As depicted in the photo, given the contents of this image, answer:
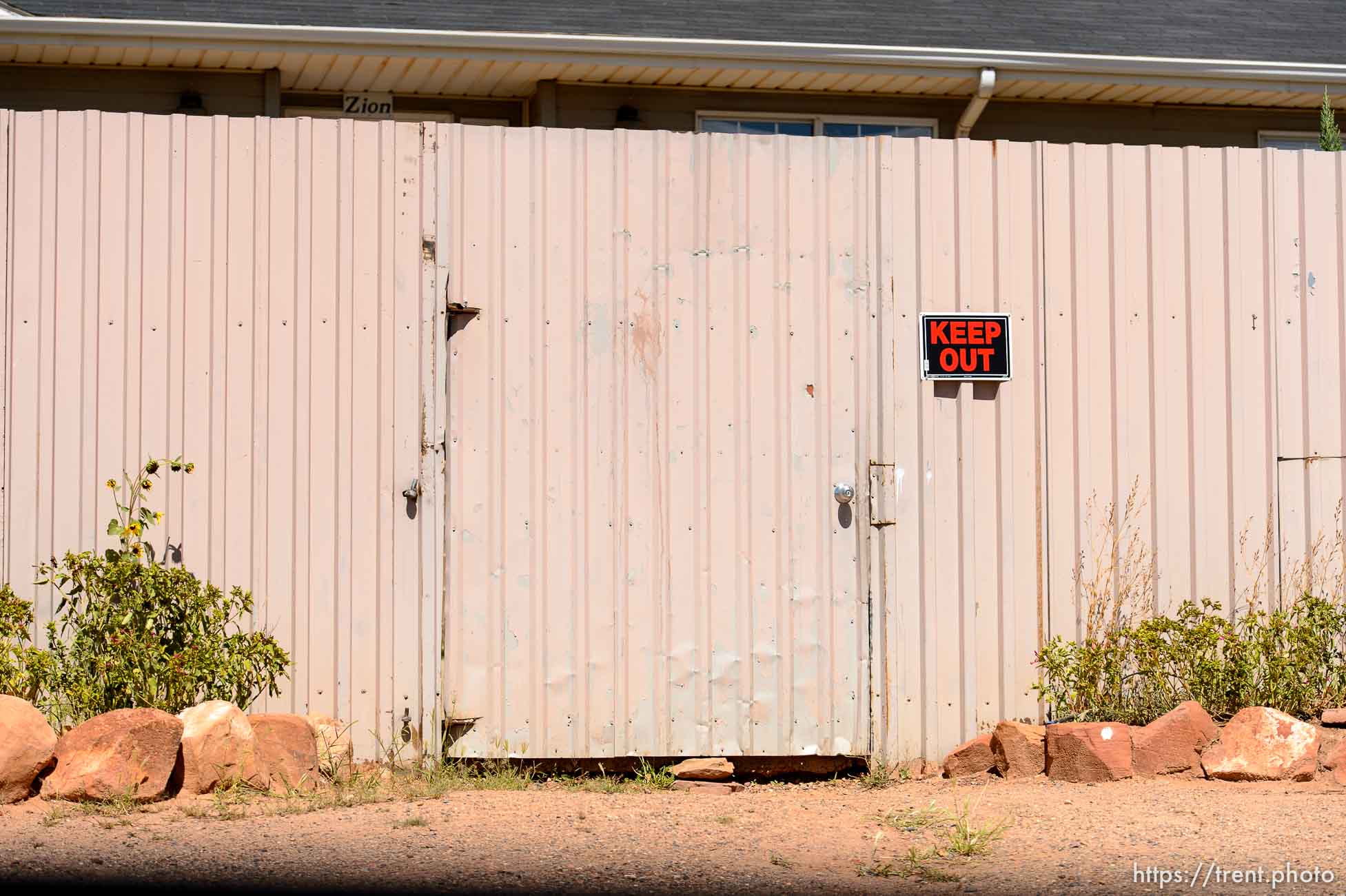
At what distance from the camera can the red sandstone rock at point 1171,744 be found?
544 centimetres

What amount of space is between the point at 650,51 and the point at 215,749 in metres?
5.99

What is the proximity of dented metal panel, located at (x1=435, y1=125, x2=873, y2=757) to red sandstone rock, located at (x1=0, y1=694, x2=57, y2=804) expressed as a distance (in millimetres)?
1474

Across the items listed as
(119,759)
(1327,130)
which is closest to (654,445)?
(119,759)

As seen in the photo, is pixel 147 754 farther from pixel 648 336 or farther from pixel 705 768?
pixel 648 336

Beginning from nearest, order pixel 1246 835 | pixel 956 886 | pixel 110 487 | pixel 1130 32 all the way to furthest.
Result: 1. pixel 956 886
2. pixel 1246 835
3. pixel 110 487
4. pixel 1130 32

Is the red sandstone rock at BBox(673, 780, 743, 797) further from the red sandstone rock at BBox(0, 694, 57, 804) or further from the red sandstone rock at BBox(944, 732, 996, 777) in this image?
the red sandstone rock at BBox(0, 694, 57, 804)

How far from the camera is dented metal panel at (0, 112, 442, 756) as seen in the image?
5.49m

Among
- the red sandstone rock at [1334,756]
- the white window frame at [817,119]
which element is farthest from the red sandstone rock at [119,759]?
the white window frame at [817,119]

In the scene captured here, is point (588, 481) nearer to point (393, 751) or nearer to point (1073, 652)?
point (393, 751)

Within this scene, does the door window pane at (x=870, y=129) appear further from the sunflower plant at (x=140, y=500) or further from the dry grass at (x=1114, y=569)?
the sunflower plant at (x=140, y=500)

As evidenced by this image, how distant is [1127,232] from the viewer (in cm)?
599

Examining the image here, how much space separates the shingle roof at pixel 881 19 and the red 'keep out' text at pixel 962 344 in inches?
180

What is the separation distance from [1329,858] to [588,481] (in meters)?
2.90

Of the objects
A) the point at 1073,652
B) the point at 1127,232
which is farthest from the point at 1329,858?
the point at 1127,232
